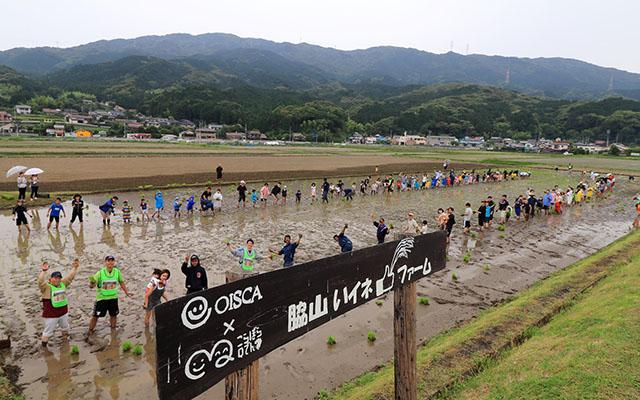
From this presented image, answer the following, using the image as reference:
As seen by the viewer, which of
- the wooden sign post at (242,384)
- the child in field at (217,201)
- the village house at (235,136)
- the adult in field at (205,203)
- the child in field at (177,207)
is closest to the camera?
the wooden sign post at (242,384)

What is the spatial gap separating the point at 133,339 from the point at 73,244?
8.03 metres

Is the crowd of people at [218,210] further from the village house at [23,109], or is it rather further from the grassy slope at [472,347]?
the village house at [23,109]

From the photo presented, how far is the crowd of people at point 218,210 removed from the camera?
7160mm

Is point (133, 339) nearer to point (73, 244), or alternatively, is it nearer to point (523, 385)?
point (523, 385)

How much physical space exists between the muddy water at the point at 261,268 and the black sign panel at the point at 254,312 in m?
3.51

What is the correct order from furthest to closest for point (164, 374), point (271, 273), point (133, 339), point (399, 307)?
point (133, 339) < point (399, 307) < point (271, 273) < point (164, 374)

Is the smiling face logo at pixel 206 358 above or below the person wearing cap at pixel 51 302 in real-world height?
above

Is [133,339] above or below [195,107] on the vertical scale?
below

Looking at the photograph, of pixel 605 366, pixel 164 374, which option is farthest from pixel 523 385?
pixel 164 374

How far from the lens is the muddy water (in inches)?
250

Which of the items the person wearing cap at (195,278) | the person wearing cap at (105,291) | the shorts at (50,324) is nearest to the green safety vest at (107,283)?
the person wearing cap at (105,291)

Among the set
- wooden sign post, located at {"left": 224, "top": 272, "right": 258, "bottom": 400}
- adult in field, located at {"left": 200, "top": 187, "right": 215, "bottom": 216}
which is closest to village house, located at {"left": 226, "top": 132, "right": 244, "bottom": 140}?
adult in field, located at {"left": 200, "top": 187, "right": 215, "bottom": 216}

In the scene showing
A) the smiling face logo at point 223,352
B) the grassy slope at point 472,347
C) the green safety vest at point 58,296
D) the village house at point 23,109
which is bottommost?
the grassy slope at point 472,347

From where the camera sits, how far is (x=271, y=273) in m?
2.66
